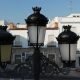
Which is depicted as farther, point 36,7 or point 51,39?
point 51,39

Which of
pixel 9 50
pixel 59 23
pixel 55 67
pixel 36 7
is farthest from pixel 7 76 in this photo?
pixel 59 23

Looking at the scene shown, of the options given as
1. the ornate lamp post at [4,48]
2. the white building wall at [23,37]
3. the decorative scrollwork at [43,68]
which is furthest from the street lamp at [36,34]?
the white building wall at [23,37]

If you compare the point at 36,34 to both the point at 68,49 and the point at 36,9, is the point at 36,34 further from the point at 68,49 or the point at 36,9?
the point at 68,49

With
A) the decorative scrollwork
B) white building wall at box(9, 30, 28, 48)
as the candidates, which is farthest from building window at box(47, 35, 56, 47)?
the decorative scrollwork

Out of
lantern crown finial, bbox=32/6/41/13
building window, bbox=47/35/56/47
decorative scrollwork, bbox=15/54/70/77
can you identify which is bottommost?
decorative scrollwork, bbox=15/54/70/77

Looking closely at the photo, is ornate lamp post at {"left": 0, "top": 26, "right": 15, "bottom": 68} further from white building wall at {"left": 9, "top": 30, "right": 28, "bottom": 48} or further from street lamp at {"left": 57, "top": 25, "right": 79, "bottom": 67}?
white building wall at {"left": 9, "top": 30, "right": 28, "bottom": 48}

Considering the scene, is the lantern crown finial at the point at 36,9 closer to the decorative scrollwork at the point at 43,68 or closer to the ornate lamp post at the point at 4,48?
the ornate lamp post at the point at 4,48

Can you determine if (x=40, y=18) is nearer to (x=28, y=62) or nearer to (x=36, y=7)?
(x=36, y=7)

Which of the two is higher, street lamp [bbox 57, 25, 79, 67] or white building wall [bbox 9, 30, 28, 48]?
white building wall [bbox 9, 30, 28, 48]

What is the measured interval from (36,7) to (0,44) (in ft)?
3.51

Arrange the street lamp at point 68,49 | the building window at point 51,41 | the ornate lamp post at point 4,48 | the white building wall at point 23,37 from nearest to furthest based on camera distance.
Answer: the ornate lamp post at point 4,48 → the street lamp at point 68,49 → the building window at point 51,41 → the white building wall at point 23,37

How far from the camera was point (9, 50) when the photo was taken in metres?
7.91

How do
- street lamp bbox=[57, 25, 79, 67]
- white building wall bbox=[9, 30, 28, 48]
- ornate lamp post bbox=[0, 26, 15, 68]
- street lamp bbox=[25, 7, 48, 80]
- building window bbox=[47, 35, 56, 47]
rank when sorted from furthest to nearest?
white building wall bbox=[9, 30, 28, 48] < building window bbox=[47, 35, 56, 47] < street lamp bbox=[57, 25, 79, 67] < ornate lamp post bbox=[0, 26, 15, 68] < street lamp bbox=[25, 7, 48, 80]

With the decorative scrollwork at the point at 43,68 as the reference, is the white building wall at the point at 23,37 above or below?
above
